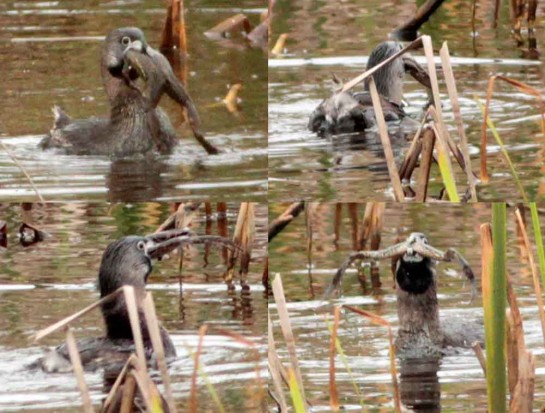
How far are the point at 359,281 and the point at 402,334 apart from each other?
0.28 meters

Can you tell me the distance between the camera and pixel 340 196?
5.77 meters

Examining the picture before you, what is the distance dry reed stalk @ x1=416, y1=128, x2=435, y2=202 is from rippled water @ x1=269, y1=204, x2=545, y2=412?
0.54 m

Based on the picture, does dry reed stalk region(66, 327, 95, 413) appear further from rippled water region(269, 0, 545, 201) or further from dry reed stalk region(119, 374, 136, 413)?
rippled water region(269, 0, 545, 201)

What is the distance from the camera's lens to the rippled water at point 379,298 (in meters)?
4.91

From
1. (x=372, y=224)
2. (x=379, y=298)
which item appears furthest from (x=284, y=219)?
(x=379, y=298)

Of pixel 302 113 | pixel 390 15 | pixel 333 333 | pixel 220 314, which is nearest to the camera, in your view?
pixel 333 333

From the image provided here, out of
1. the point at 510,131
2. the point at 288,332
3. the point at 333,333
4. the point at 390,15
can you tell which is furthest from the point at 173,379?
the point at 390,15

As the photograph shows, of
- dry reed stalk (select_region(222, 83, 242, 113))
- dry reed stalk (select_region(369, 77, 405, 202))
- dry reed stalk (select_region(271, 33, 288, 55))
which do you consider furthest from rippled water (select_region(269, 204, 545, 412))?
dry reed stalk (select_region(271, 33, 288, 55))

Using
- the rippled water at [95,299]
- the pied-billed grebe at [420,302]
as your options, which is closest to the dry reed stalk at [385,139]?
the pied-billed grebe at [420,302]

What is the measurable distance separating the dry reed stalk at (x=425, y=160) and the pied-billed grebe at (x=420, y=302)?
38 cm

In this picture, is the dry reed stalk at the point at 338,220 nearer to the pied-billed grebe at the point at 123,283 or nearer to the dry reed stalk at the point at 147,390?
the pied-billed grebe at the point at 123,283

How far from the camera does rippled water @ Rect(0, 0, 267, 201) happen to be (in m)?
6.01

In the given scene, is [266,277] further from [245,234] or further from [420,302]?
[420,302]

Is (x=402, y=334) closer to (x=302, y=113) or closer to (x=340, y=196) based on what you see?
Result: (x=340, y=196)
